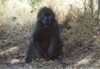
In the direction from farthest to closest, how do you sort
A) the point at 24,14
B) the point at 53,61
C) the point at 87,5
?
1. the point at 24,14
2. the point at 87,5
3. the point at 53,61

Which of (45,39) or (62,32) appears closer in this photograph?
(45,39)

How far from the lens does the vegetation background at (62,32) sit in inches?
357

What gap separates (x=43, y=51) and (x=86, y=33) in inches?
57.7

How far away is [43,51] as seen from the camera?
382 inches

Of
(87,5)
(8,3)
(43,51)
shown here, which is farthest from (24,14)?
(43,51)

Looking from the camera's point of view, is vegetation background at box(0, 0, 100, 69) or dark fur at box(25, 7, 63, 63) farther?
dark fur at box(25, 7, 63, 63)

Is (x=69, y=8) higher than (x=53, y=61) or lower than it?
higher

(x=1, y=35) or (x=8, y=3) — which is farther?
(x=8, y=3)

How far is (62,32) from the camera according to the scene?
438 inches

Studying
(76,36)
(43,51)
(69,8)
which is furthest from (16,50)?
(69,8)

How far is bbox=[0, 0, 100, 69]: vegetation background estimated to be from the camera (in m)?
9.06

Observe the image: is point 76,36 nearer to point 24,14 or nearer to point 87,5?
point 87,5

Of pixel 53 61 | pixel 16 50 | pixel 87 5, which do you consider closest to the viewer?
pixel 53 61

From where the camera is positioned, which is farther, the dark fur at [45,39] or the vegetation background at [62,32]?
the dark fur at [45,39]
